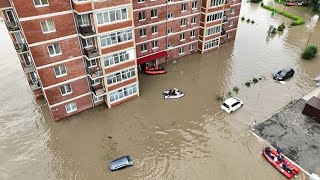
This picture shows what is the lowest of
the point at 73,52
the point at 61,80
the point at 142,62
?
the point at 142,62

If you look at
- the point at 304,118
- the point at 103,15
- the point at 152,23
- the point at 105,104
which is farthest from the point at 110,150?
the point at 304,118

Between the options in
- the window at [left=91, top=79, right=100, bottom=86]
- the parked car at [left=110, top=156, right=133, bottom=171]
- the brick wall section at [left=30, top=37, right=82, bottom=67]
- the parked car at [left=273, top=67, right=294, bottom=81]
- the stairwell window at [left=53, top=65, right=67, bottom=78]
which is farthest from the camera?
the parked car at [left=273, top=67, right=294, bottom=81]

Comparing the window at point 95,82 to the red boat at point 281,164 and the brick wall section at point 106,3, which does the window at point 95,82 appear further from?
the red boat at point 281,164

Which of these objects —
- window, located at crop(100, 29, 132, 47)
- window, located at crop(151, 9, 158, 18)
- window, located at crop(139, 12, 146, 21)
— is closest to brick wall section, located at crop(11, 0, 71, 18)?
window, located at crop(100, 29, 132, 47)

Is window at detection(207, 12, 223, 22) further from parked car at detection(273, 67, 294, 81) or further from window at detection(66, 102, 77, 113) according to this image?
window at detection(66, 102, 77, 113)

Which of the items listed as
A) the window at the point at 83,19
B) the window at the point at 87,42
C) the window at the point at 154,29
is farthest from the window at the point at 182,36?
the window at the point at 83,19

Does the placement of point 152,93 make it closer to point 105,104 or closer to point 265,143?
point 105,104

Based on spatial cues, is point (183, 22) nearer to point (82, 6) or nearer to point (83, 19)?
point (83, 19)
